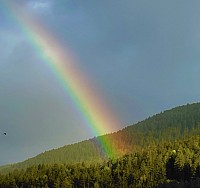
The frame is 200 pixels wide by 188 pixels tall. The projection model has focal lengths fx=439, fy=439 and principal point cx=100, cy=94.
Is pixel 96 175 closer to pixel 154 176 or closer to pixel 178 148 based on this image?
pixel 154 176

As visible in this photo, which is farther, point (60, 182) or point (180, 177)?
point (60, 182)

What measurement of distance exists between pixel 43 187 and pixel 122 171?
3169 centimetres

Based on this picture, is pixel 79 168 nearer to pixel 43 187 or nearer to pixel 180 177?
pixel 43 187

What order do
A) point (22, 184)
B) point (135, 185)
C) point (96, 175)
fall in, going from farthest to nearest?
point (22, 184), point (96, 175), point (135, 185)

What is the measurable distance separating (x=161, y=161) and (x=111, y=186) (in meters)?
22.3

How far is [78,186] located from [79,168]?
19733 millimetres

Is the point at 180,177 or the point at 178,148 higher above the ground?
the point at 178,148

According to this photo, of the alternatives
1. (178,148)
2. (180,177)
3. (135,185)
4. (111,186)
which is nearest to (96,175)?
(111,186)

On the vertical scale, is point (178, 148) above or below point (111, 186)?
above

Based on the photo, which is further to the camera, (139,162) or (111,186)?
(139,162)

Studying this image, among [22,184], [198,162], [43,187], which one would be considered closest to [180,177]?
[198,162]

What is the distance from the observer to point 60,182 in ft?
578

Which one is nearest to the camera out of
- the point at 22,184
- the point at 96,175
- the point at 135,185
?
the point at 135,185

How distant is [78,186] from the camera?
17062cm
